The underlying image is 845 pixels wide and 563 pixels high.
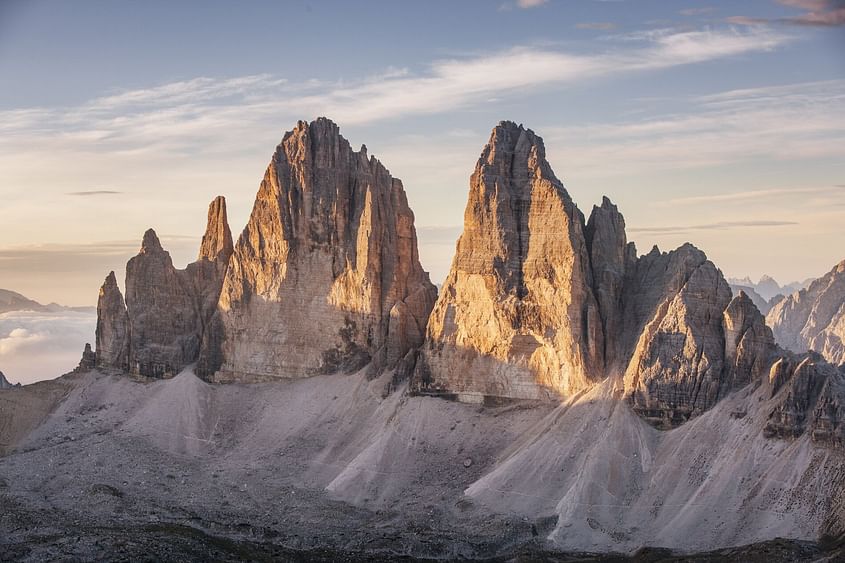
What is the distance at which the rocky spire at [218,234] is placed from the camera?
142250 mm

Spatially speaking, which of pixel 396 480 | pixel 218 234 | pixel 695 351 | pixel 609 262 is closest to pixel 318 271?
pixel 218 234

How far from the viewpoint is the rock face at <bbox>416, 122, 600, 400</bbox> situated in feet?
363

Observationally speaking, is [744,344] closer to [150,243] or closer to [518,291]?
[518,291]

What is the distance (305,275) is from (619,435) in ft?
134

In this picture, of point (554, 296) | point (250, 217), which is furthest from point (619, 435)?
point (250, 217)

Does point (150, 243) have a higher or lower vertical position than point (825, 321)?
higher

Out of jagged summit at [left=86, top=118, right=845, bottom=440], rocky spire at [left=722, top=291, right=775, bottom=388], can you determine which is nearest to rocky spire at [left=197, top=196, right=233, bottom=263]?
jagged summit at [left=86, top=118, right=845, bottom=440]

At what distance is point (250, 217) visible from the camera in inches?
5340

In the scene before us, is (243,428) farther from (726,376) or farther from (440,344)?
(726,376)

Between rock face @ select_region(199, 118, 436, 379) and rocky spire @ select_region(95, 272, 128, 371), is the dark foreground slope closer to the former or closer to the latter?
rock face @ select_region(199, 118, 436, 379)

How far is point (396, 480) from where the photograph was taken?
359 feet

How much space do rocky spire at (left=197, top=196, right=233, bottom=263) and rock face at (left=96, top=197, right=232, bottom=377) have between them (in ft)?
2.11

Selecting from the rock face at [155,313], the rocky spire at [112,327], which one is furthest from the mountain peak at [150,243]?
the rocky spire at [112,327]

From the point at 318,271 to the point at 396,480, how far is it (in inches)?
1122
